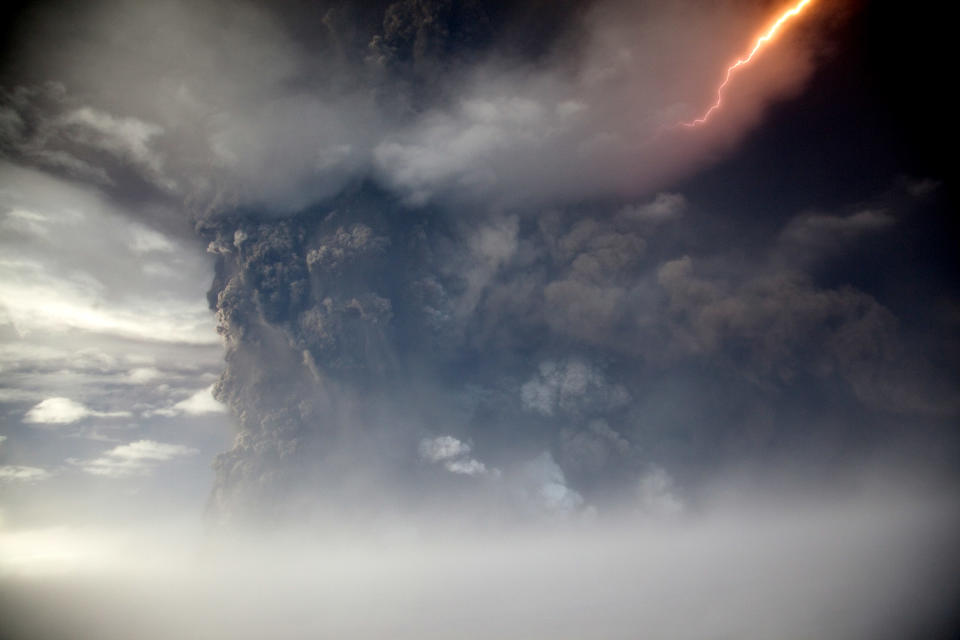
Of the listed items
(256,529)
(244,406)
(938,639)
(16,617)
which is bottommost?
(938,639)

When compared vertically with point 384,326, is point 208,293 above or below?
above

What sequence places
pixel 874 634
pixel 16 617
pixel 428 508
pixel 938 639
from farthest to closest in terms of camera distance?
pixel 428 508 < pixel 16 617 < pixel 874 634 < pixel 938 639

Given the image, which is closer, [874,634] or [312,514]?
[874,634]

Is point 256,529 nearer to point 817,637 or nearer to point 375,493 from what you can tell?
point 375,493

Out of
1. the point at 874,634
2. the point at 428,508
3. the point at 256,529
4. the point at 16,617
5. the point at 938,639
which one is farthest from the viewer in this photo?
the point at 428,508

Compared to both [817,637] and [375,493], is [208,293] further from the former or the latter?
[817,637]

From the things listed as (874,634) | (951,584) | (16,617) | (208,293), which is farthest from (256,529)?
(951,584)

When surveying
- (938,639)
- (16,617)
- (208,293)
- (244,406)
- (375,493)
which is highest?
(208,293)

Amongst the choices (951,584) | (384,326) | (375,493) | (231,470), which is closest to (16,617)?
(231,470)

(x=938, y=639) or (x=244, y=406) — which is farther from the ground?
(x=244, y=406)
